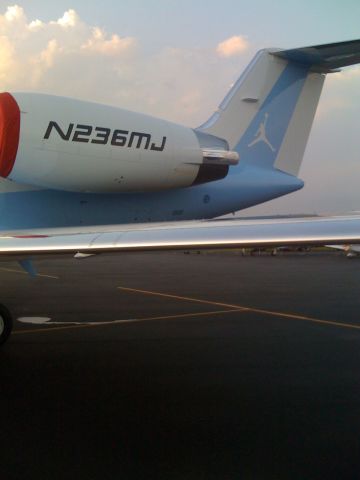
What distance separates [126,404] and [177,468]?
1.36 metres

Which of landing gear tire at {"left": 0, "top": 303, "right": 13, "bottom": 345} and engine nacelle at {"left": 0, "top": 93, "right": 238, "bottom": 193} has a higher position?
engine nacelle at {"left": 0, "top": 93, "right": 238, "bottom": 193}

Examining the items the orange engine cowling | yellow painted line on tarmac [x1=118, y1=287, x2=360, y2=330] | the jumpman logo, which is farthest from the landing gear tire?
yellow painted line on tarmac [x1=118, y1=287, x2=360, y2=330]

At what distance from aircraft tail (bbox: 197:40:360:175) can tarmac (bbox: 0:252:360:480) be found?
2.73m

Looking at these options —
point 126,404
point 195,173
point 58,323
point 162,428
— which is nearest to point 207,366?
point 126,404

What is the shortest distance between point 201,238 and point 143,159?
10.5 ft

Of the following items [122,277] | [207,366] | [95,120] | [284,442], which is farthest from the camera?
[122,277]

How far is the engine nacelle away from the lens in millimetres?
6203

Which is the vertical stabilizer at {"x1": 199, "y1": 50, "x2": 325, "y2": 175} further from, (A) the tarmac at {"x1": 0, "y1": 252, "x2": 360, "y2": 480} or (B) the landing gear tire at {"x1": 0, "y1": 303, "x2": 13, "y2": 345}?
(B) the landing gear tire at {"x1": 0, "y1": 303, "x2": 13, "y2": 345}

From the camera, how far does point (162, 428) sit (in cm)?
423

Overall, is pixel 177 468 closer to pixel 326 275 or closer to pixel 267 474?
pixel 267 474

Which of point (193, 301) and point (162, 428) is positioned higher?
point (193, 301)

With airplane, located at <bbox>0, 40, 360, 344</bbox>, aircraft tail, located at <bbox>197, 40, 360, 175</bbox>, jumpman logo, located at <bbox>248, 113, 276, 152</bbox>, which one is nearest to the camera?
airplane, located at <bbox>0, 40, 360, 344</bbox>

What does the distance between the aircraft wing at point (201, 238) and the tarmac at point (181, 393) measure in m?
1.35

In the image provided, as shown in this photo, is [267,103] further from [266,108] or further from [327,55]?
[327,55]
